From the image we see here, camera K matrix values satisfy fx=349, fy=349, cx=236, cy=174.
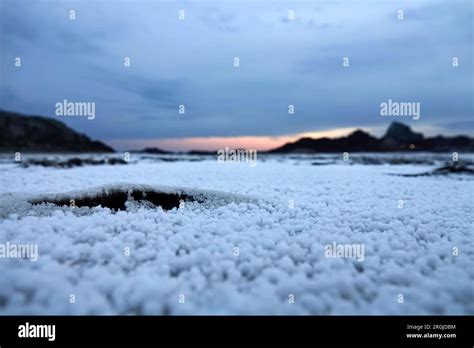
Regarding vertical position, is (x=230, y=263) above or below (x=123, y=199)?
below

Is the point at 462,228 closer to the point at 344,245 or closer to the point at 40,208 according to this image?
the point at 344,245

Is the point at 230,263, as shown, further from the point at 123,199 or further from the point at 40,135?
the point at 40,135

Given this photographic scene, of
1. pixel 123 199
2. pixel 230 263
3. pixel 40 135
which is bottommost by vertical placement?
pixel 230 263

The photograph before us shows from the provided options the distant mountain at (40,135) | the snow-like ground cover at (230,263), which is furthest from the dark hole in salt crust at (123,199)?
the distant mountain at (40,135)

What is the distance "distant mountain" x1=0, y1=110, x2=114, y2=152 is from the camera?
137 metres

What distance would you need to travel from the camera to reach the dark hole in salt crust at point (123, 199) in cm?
852

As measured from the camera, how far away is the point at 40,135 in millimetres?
155000

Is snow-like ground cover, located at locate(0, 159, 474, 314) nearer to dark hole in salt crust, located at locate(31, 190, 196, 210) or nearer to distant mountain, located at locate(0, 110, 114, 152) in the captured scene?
dark hole in salt crust, located at locate(31, 190, 196, 210)

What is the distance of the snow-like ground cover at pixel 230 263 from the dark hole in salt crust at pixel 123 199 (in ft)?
2.42

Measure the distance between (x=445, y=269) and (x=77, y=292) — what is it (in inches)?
198

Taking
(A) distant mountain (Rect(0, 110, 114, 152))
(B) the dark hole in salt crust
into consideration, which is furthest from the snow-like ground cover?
(A) distant mountain (Rect(0, 110, 114, 152))

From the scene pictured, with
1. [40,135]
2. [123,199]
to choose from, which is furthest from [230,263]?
[40,135]

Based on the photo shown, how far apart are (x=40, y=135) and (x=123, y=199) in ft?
557
